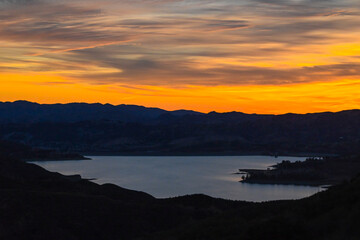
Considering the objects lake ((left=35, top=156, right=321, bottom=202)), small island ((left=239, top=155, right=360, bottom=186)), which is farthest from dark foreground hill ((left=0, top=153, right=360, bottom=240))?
small island ((left=239, top=155, right=360, bottom=186))

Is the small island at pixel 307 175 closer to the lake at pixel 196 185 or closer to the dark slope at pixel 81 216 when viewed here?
the lake at pixel 196 185

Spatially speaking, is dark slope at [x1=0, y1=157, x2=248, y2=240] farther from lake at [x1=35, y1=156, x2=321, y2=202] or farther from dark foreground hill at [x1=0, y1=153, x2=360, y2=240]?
lake at [x1=35, y1=156, x2=321, y2=202]

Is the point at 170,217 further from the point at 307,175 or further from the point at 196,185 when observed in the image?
the point at 307,175

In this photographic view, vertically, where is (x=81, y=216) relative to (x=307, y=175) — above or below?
below

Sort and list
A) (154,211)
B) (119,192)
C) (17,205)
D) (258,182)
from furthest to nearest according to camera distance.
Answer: (258,182) < (119,192) < (154,211) < (17,205)

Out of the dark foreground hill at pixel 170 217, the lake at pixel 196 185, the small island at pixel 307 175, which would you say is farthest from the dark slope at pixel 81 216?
the small island at pixel 307 175

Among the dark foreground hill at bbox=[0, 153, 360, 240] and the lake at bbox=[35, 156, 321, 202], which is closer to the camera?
the dark foreground hill at bbox=[0, 153, 360, 240]

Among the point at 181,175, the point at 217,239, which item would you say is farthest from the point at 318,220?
the point at 181,175

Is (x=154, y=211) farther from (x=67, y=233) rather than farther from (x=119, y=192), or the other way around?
(x=119, y=192)

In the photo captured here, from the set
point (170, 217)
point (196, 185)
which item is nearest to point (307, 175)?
point (196, 185)
